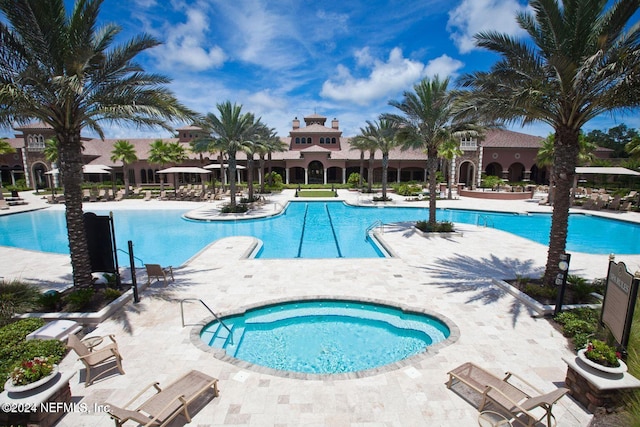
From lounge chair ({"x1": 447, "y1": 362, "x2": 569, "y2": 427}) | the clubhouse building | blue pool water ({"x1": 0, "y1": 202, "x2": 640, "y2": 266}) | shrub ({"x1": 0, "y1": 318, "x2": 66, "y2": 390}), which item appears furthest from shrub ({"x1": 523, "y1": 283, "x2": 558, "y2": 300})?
the clubhouse building

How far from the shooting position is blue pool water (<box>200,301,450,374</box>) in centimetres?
655

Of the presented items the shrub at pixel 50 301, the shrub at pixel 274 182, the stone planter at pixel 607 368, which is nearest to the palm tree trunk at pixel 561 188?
the stone planter at pixel 607 368

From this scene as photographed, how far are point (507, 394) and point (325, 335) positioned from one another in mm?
3819

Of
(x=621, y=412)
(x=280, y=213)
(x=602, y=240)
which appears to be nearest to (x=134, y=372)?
(x=621, y=412)

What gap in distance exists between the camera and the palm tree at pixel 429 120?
15.9 metres

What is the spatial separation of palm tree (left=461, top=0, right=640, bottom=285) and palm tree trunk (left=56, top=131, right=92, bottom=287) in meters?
11.2

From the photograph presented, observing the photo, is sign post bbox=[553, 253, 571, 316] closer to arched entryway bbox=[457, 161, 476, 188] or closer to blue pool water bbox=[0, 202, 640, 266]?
blue pool water bbox=[0, 202, 640, 266]

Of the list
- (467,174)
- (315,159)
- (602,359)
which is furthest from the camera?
(467,174)

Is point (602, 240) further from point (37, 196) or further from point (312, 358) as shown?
point (37, 196)

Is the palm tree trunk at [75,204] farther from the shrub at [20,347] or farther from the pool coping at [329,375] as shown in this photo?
the pool coping at [329,375]

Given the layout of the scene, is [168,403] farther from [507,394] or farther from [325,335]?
[507,394]

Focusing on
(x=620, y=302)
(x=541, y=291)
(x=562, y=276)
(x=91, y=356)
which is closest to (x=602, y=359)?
(x=620, y=302)

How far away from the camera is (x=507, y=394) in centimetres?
465

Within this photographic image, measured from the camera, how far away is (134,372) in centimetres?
559
